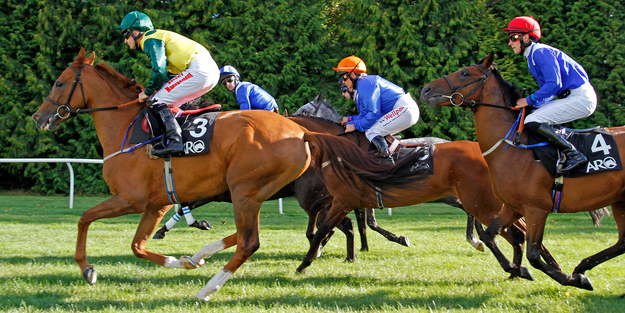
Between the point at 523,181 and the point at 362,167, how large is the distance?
141 centimetres

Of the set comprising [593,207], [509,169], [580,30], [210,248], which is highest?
[580,30]

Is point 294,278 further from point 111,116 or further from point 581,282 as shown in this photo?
point 581,282

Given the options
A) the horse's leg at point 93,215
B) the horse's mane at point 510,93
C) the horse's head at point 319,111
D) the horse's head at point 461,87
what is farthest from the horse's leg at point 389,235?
the horse's leg at point 93,215

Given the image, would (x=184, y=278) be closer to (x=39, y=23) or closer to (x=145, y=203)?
(x=145, y=203)

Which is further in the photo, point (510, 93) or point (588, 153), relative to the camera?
point (510, 93)

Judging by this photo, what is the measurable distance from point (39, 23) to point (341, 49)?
813cm

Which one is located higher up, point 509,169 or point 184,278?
point 509,169

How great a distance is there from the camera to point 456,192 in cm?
583

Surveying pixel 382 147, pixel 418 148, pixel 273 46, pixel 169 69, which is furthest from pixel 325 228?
pixel 273 46

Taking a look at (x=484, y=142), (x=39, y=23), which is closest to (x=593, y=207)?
(x=484, y=142)

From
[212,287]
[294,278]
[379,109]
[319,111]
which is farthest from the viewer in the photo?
[319,111]

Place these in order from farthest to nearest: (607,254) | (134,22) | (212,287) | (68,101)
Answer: (68,101)
(134,22)
(607,254)
(212,287)

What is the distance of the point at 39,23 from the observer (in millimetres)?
14578

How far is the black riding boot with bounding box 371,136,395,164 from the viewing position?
5973mm
